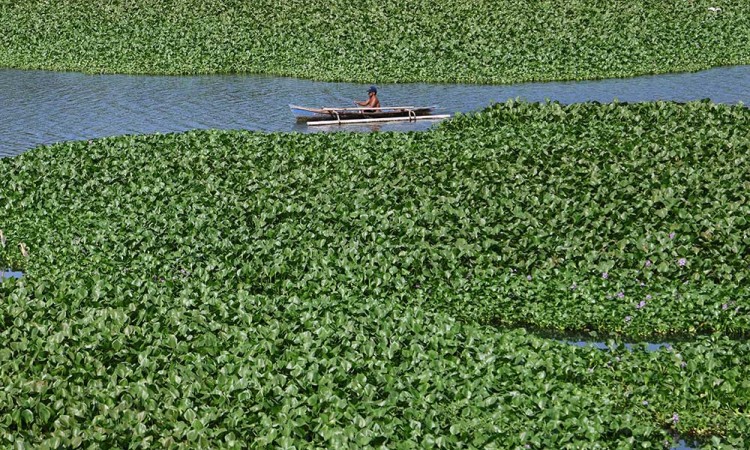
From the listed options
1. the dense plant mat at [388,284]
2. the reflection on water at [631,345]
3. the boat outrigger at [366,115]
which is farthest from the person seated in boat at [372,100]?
the reflection on water at [631,345]

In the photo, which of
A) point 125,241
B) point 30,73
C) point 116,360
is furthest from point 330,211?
point 30,73

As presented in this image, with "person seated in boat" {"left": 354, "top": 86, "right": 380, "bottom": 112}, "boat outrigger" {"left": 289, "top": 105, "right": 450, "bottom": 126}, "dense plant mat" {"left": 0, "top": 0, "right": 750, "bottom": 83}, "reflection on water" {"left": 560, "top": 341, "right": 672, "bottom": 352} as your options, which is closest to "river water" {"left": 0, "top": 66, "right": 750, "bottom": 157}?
"boat outrigger" {"left": 289, "top": 105, "right": 450, "bottom": 126}

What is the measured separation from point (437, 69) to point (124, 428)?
3287 centimetres

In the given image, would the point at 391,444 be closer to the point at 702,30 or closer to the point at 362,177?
the point at 362,177

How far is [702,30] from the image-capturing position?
47906 millimetres

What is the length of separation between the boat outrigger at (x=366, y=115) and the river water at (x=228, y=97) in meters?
0.36

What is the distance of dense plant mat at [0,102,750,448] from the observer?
46.9 ft

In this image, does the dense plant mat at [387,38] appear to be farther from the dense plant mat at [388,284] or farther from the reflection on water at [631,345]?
the reflection on water at [631,345]

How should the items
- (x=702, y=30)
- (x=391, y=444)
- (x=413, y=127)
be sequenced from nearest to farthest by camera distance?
(x=391, y=444), (x=413, y=127), (x=702, y=30)

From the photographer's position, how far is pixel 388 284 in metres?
19.9

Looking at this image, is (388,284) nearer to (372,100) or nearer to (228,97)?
(372,100)

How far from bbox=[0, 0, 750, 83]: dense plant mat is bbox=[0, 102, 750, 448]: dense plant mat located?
1483cm

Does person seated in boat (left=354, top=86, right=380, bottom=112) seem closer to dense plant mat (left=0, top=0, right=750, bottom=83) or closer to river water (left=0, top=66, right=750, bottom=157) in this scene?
river water (left=0, top=66, right=750, bottom=157)

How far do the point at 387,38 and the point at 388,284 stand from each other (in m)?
29.5
